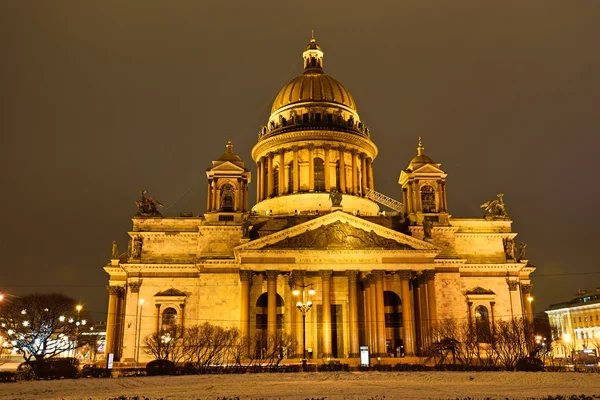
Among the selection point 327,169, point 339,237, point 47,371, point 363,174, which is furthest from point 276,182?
point 47,371

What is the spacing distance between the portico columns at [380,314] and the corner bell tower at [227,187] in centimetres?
1482

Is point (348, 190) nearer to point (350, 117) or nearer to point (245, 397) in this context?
point (350, 117)

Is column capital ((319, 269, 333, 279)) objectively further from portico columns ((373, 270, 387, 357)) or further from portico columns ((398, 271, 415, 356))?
portico columns ((398, 271, 415, 356))

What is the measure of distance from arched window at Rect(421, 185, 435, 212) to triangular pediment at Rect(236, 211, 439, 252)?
26.5 ft

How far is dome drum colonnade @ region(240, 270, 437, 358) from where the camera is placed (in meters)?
47.3

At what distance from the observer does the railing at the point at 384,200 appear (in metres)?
66.2

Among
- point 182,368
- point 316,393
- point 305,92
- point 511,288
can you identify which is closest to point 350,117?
point 305,92

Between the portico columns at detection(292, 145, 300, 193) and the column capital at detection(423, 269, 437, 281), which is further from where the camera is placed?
the portico columns at detection(292, 145, 300, 193)

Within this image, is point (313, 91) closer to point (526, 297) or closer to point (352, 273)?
point (352, 273)

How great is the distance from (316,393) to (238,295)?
29.5 metres

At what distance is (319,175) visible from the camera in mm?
66375

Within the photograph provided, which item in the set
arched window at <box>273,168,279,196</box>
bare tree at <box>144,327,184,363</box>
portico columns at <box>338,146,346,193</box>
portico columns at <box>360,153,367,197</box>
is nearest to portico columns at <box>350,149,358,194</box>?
portico columns at <box>360,153,367,197</box>

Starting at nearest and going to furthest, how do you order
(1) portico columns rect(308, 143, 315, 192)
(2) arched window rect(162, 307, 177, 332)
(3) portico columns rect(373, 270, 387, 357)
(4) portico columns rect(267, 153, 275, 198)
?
1. (3) portico columns rect(373, 270, 387, 357)
2. (2) arched window rect(162, 307, 177, 332)
3. (1) portico columns rect(308, 143, 315, 192)
4. (4) portico columns rect(267, 153, 275, 198)

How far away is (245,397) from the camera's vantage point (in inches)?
819
